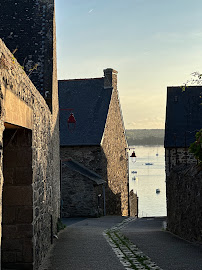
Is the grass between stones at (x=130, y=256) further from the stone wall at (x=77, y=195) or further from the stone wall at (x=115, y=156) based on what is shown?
the stone wall at (x=115, y=156)

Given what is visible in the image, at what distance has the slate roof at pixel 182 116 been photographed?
2327cm

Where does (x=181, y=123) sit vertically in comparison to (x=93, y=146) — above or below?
above

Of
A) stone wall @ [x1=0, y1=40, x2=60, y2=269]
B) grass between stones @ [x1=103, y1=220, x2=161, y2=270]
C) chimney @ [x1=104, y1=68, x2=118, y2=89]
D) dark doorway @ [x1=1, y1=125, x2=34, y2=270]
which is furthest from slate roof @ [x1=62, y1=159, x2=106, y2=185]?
dark doorway @ [x1=1, y1=125, x2=34, y2=270]

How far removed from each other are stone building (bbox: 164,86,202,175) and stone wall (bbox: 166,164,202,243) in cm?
818

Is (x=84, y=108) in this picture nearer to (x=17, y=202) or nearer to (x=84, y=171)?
(x=84, y=171)

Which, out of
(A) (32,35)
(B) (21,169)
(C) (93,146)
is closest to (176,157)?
(C) (93,146)

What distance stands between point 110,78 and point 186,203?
687 inches

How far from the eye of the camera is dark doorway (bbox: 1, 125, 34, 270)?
656 centimetres

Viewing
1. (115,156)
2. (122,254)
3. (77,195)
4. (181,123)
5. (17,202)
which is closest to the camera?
(17,202)

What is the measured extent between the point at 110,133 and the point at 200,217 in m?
17.0

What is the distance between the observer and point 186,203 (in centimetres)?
1150

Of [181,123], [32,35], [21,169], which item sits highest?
[32,35]

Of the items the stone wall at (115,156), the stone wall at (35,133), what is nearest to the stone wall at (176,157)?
the stone wall at (115,156)

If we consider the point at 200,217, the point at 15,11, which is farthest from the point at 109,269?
the point at 15,11
